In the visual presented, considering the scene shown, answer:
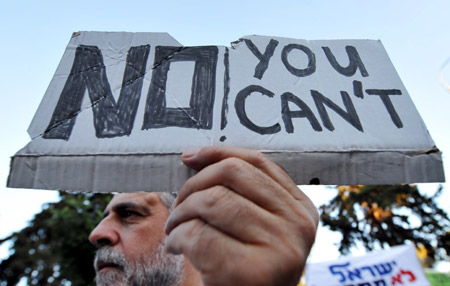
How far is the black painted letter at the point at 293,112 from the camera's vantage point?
1.13 meters

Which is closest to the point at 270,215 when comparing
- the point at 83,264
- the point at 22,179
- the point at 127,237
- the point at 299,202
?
the point at 299,202

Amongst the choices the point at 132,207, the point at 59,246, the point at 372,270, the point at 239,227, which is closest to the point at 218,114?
the point at 239,227

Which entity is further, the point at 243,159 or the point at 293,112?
the point at 293,112

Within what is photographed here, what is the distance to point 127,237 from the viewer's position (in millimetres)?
2141

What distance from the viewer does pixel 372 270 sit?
20.4 feet

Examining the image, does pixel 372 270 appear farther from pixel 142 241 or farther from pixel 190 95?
pixel 190 95

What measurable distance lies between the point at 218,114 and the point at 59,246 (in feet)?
35.9

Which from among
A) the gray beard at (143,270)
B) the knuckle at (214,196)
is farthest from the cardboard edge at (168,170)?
the gray beard at (143,270)

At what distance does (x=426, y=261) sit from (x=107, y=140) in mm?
16877

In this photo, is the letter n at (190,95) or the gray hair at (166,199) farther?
the gray hair at (166,199)

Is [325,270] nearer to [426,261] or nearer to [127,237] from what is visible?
[127,237]

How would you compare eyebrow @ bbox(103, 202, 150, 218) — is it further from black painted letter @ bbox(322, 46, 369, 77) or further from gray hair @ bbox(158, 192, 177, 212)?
black painted letter @ bbox(322, 46, 369, 77)

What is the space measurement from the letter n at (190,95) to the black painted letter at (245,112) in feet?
0.31

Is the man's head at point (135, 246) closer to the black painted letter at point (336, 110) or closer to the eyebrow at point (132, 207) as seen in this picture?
the eyebrow at point (132, 207)
